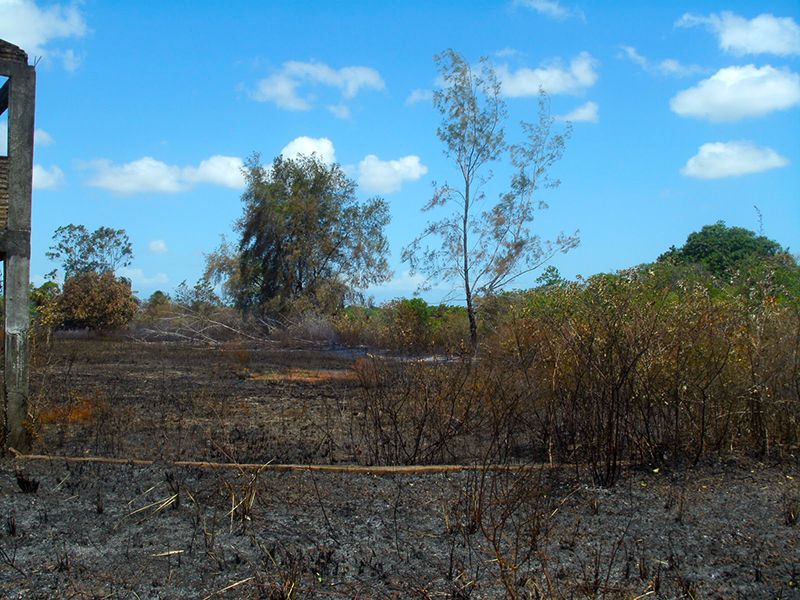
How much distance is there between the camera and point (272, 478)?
5.46 metres

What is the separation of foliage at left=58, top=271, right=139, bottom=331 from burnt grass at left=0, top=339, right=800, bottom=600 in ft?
79.4

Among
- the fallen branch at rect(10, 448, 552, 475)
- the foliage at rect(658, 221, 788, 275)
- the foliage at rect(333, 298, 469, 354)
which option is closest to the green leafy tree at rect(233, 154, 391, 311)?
the foliage at rect(333, 298, 469, 354)

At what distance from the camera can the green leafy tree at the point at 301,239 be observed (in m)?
30.6

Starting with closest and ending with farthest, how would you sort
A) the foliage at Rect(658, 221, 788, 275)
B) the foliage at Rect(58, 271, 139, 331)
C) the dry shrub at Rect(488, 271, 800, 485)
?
the dry shrub at Rect(488, 271, 800, 485) < the foliage at Rect(58, 271, 139, 331) < the foliage at Rect(658, 221, 788, 275)

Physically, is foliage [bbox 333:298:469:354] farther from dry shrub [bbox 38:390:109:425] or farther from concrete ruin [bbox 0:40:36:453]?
concrete ruin [bbox 0:40:36:453]

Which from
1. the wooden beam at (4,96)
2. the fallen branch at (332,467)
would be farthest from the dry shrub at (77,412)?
the wooden beam at (4,96)

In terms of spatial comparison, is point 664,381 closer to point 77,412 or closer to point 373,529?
point 373,529

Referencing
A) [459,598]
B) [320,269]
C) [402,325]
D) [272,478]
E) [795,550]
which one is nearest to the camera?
[459,598]

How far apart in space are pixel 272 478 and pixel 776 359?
180 inches

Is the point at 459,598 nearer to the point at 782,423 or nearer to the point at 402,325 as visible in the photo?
the point at 782,423

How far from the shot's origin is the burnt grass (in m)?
3.54

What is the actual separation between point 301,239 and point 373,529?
2716cm

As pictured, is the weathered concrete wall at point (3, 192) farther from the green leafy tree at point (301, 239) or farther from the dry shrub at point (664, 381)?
the green leafy tree at point (301, 239)

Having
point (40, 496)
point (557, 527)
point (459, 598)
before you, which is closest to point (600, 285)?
point (557, 527)
